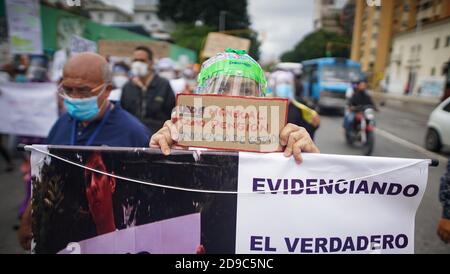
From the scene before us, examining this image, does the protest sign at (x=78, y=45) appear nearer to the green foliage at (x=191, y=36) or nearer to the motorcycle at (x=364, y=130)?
the motorcycle at (x=364, y=130)

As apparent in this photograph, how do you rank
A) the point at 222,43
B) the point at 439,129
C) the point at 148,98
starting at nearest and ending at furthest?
the point at 148,98 < the point at 439,129 < the point at 222,43

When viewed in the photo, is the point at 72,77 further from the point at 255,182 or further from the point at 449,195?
the point at 449,195

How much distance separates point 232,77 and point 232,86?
0.13ft

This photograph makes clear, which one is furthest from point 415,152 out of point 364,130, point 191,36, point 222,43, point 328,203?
point 191,36

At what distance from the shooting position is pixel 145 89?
430 cm

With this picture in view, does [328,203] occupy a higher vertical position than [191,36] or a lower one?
lower

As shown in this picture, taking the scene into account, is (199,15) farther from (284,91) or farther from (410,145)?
(284,91)

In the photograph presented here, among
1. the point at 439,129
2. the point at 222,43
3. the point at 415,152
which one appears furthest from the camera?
the point at 222,43

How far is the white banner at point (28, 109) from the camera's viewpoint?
548 centimetres

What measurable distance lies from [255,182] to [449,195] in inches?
58.5

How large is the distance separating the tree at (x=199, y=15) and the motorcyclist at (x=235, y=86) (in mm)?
33438

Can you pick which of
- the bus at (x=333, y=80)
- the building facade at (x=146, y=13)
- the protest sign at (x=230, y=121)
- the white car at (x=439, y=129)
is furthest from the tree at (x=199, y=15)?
the protest sign at (x=230, y=121)

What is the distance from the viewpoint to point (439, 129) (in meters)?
8.09

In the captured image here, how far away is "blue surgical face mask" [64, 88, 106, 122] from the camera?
84.5 inches
